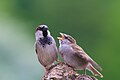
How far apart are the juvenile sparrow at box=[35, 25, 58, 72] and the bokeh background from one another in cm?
219

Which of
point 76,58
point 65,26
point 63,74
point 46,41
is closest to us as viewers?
point 63,74

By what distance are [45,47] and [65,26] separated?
4.16m

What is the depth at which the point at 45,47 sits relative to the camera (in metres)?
4.66

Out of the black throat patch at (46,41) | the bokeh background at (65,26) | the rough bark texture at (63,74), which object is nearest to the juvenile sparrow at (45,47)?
the black throat patch at (46,41)

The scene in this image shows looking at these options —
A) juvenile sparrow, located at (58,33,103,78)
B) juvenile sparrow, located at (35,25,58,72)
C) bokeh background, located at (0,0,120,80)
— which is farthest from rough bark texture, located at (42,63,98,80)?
bokeh background, located at (0,0,120,80)

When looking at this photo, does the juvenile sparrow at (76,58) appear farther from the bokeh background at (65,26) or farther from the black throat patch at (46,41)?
the bokeh background at (65,26)

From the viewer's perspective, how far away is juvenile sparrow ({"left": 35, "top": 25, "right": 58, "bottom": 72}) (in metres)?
4.43

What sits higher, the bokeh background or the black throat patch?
the bokeh background

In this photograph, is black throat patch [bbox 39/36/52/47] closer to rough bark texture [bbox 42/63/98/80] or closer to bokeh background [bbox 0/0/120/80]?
rough bark texture [bbox 42/63/98/80]

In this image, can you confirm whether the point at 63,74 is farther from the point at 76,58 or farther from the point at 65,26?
the point at 65,26

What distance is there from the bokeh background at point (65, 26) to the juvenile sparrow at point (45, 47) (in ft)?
7.18

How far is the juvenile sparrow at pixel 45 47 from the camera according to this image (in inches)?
174

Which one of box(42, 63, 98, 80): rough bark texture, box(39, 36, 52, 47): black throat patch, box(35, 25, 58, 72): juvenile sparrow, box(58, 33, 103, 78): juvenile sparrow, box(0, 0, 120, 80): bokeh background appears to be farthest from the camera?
box(0, 0, 120, 80): bokeh background

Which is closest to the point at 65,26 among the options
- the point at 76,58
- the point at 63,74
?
the point at 76,58
